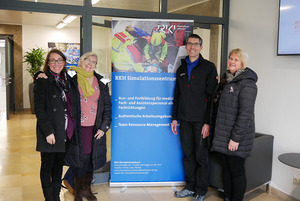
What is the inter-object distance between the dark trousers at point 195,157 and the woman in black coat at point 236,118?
322 millimetres

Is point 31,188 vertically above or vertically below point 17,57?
below

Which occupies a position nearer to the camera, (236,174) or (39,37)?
(236,174)

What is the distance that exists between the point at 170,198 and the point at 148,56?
1.62 meters

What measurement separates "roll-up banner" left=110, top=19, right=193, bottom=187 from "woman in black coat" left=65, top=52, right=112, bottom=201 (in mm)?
410

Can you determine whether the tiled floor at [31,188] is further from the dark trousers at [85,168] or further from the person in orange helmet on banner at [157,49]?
the person in orange helmet on banner at [157,49]

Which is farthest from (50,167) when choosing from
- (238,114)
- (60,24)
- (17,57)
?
(17,57)

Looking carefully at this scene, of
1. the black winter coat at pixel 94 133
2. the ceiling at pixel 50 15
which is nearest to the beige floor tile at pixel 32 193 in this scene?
the black winter coat at pixel 94 133

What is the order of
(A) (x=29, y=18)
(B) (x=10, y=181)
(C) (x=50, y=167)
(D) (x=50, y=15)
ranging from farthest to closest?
(A) (x=29, y=18)
(D) (x=50, y=15)
(B) (x=10, y=181)
(C) (x=50, y=167)

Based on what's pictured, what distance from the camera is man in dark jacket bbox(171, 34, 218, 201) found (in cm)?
302

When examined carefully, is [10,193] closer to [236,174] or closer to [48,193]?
[48,193]

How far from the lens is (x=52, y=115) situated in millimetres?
2502

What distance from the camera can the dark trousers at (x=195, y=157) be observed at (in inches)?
122

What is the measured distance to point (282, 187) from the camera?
128 inches

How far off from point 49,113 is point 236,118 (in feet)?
5.38
